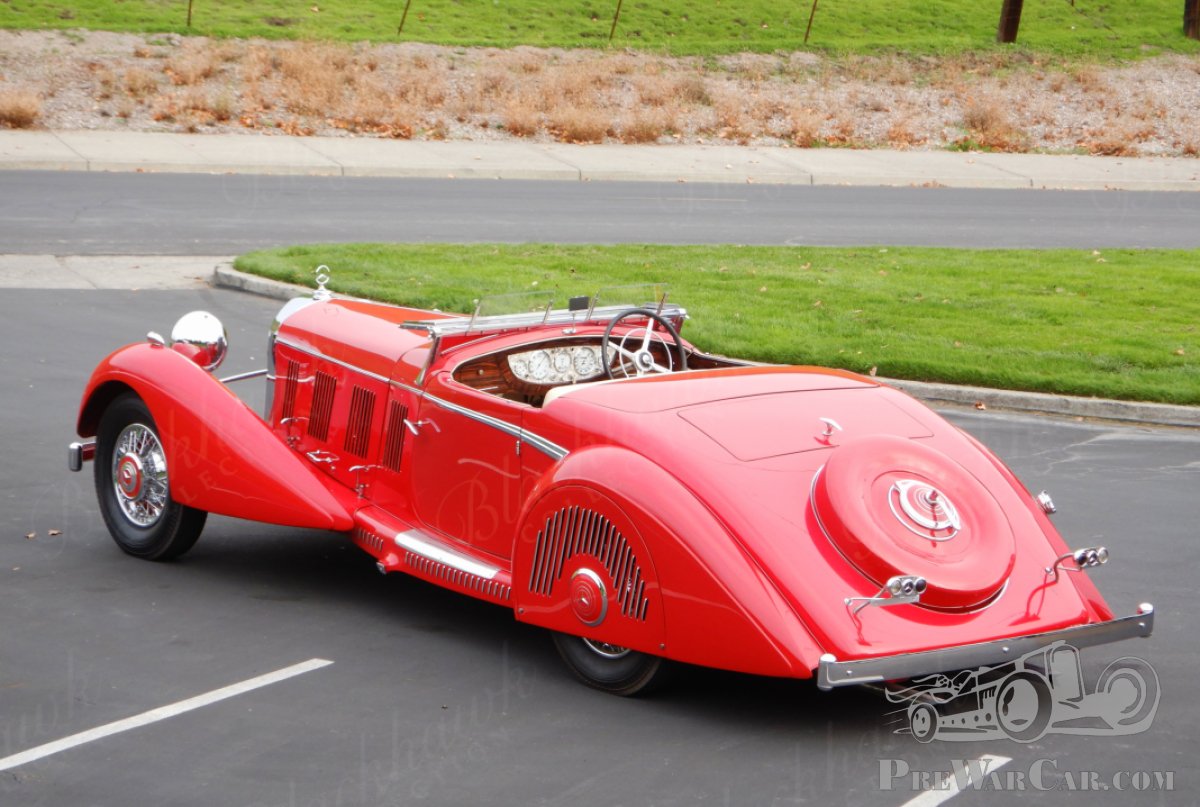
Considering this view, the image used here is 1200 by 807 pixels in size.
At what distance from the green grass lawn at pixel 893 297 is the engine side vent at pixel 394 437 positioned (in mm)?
3610

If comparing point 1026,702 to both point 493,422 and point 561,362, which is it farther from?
point 561,362

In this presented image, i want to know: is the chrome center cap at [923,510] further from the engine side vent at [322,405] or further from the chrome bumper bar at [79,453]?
the chrome bumper bar at [79,453]

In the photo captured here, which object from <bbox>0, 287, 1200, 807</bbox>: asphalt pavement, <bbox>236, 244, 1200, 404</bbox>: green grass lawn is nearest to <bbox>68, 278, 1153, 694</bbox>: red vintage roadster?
<bbox>0, 287, 1200, 807</bbox>: asphalt pavement

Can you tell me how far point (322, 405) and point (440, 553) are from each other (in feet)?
4.41

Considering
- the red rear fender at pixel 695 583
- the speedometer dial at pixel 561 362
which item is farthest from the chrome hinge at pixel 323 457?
the red rear fender at pixel 695 583

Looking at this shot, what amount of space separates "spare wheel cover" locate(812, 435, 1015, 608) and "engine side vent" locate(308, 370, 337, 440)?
274cm

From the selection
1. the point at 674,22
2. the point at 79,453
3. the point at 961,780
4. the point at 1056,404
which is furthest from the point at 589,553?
the point at 674,22

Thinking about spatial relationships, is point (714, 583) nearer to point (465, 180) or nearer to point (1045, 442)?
point (1045, 442)

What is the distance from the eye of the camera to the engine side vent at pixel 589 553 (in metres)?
5.53

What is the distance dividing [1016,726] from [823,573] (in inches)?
36.9

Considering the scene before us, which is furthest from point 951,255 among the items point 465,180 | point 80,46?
point 80,46

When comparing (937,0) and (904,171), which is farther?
(937,0)

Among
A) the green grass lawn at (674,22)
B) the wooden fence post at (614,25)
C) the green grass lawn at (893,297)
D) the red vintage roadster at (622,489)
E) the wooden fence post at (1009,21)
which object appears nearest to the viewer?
the red vintage roadster at (622,489)

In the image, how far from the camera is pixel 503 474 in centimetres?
629
